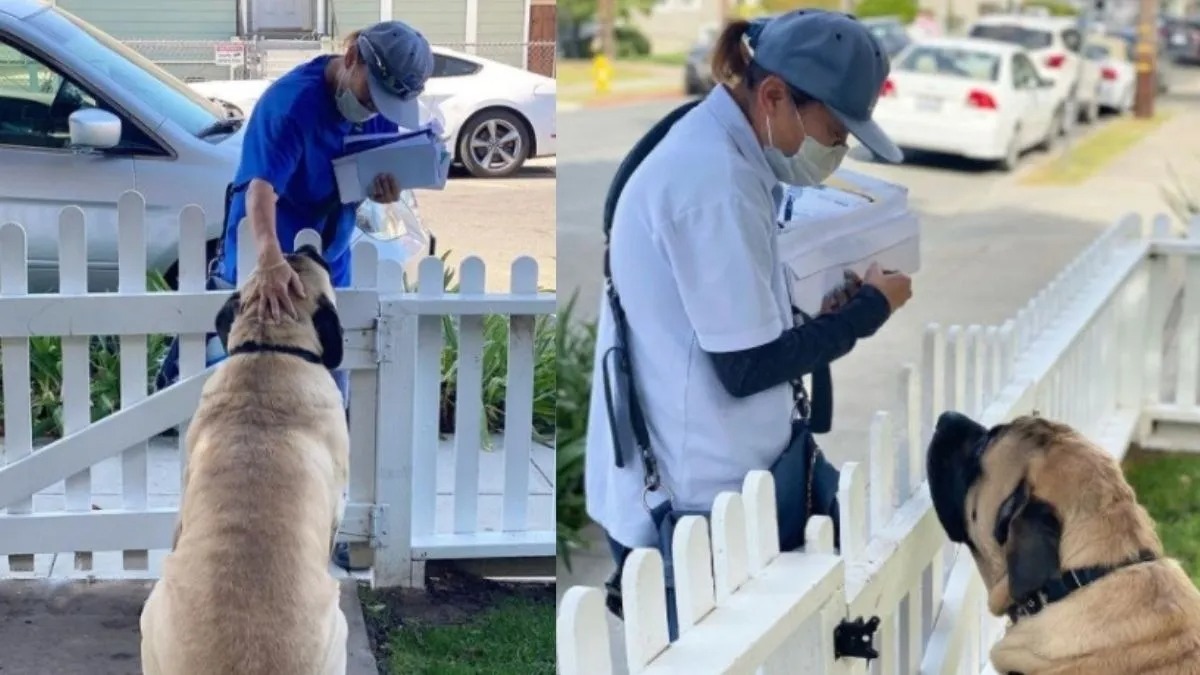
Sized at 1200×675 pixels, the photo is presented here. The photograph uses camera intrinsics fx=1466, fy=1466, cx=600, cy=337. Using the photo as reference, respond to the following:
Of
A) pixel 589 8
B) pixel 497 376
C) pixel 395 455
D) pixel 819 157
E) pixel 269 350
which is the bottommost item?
pixel 395 455

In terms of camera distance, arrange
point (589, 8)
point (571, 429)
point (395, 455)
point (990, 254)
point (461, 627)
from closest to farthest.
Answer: point (461, 627) → point (395, 455) → point (571, 429) → point (589, 8) → point (990, 254)

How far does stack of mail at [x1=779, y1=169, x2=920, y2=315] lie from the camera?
7.61 ft

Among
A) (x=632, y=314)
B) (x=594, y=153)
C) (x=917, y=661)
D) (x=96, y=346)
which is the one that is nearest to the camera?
(x=632, y=314)

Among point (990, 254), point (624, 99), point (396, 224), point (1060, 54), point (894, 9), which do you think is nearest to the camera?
point (396, 224)

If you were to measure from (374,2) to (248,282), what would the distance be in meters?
0.60

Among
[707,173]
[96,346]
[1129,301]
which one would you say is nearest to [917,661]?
[707,173]

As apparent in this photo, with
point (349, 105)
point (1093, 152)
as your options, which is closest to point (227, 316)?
point (349, 105)

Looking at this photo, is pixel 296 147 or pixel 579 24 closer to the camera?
pixel 296 147

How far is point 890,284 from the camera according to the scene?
222cm

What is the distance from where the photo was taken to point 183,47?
2.63 m

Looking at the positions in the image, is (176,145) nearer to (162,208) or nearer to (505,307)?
(162,208)

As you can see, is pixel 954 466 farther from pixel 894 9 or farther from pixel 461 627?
pixel 894 9

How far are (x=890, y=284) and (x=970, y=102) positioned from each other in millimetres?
7655

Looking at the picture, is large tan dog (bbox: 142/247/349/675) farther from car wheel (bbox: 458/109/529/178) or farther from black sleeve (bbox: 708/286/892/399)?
black sleeve (bbox: 708/286/892/399)
